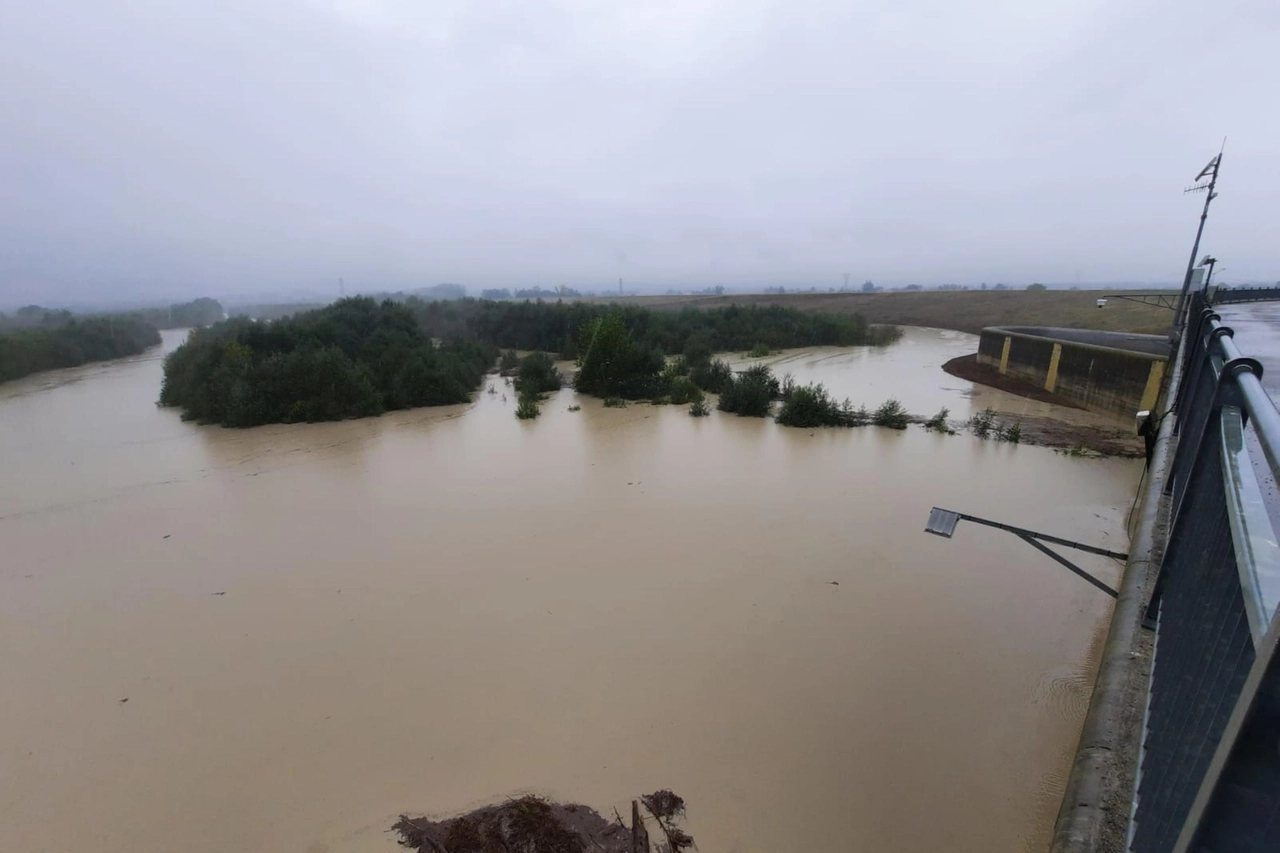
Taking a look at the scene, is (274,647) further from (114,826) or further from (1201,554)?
(1201,554)

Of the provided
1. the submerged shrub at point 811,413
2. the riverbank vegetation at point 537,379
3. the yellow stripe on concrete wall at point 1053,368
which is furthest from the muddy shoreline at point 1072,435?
the riverbank vegetation at point 537,379

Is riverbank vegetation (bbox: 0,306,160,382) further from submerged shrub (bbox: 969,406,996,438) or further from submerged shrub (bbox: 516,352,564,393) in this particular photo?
submerged shrub (bbox: 969,406,996,438)

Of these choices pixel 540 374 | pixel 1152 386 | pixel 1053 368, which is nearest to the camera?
pixel 1152 386

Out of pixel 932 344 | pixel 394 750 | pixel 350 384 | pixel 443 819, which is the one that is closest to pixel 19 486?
pixel 350 384

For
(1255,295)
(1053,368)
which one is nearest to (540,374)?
(1053,368)

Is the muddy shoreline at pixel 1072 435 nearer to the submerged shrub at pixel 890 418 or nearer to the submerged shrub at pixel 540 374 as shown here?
the submerged shrub at pixel 890 418

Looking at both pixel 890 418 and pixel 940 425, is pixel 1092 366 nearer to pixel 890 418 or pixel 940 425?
pixel 940 425
